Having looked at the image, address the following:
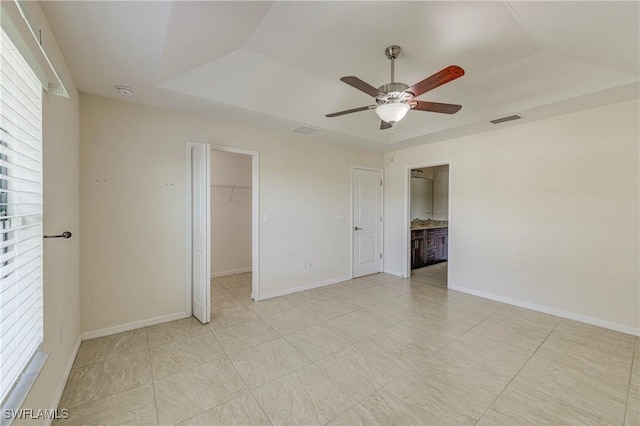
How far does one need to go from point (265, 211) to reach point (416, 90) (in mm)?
2588

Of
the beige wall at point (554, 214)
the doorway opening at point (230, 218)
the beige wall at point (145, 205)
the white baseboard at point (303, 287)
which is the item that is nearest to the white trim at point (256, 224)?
the beige wall at point (145, 205)

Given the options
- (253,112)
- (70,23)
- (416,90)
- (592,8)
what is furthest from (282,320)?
(592,8)

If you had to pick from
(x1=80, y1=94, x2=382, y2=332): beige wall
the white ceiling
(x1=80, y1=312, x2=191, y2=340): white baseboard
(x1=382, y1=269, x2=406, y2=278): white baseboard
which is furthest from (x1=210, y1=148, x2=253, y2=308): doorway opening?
(x1=382, y1=269, x2=406, y2=278): white baseboard

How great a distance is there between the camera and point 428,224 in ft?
20.8

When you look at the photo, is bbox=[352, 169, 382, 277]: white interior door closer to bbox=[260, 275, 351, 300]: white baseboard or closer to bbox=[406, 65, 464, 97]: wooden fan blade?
bbox=[260, 275, 351, 300]: white baseboard

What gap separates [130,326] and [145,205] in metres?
1.32

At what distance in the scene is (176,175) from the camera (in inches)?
124

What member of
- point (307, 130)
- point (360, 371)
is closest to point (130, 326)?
point (360, 371)

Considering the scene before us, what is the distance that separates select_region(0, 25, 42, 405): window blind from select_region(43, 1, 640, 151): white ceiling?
0.69 metres

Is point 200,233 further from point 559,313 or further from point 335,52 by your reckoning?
point 559,313

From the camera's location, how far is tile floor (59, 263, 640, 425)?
1.75m

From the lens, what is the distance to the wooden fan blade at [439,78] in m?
1.69

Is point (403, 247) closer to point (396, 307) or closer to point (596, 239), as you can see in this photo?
point (396, 307)

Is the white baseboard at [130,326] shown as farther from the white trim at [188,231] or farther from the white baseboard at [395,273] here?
the white baseboard at [395,273]
